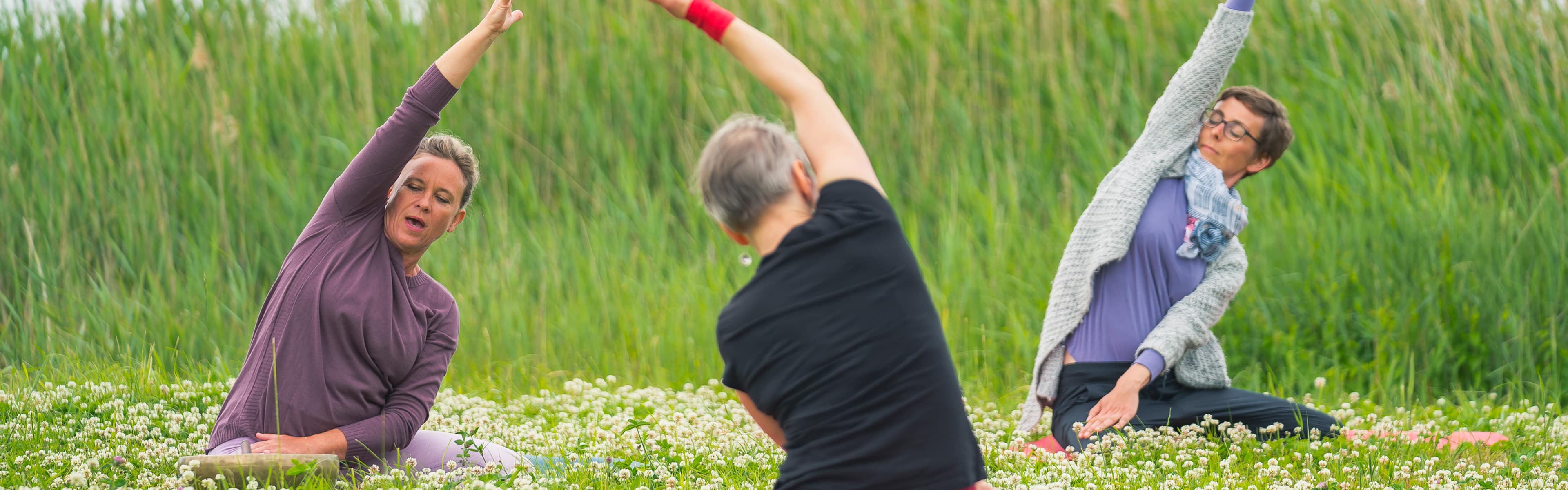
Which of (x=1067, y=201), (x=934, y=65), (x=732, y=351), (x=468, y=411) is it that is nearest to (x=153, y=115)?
(x=468, y=411)

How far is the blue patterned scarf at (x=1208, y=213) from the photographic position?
4645 mm

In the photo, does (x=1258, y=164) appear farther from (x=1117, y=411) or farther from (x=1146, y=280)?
(x=1117, y=411)

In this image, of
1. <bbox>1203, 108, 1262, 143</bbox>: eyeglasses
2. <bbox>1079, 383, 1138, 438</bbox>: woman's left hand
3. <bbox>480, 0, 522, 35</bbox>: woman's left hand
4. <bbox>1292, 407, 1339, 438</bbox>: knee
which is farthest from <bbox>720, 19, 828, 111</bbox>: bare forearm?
<bbox>1292, 407, 1339, 438</bbox>: knee

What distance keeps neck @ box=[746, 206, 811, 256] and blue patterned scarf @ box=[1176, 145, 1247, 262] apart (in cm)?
255

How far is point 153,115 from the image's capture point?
827cm

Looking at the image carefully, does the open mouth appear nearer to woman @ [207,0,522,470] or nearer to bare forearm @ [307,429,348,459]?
woman @ [207,0,522,470]

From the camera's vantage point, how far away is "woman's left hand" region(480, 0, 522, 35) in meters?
3.58

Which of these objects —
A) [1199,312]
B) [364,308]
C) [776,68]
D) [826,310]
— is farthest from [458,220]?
[1199,312]

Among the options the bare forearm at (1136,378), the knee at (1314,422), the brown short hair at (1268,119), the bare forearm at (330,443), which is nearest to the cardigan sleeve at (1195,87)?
the brown short hair at (1268,119)

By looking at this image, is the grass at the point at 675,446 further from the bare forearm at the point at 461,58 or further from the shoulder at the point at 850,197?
the shoulder at the point at 850,197

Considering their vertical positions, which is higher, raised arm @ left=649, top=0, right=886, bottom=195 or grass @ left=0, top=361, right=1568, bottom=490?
raised arm @ left=649, top=0, right=886, bottom=195

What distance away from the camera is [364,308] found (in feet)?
12.5

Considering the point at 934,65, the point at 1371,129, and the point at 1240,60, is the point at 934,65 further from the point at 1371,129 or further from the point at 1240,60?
the point at 1371,129

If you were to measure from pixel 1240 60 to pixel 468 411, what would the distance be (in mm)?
A: 6286
